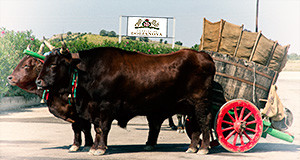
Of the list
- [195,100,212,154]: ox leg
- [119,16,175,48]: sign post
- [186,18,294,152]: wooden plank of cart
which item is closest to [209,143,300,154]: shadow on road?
[186,18,294,152]: wooden plank of cart

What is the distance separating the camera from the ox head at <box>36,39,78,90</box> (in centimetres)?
802

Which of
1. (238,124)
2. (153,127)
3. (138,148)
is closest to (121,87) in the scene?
(153,127)

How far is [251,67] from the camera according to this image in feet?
29.2

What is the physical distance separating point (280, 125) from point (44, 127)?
279 inches

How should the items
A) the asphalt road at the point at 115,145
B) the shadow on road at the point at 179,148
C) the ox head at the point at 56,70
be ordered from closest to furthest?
the ox head at the point at 56,70 → the asphalt road at the point at 115,145 → the shadow on road at the point at 179,148

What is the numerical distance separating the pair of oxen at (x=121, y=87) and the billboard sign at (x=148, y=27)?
26.2 metres

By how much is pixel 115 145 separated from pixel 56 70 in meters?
2.54

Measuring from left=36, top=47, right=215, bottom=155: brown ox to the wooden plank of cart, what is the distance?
0.38 meters

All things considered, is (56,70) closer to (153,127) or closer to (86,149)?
(86,149)

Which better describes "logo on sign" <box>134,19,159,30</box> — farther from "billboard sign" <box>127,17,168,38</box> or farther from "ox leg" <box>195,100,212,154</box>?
"ox leg" <box>195,100,212,154</box>

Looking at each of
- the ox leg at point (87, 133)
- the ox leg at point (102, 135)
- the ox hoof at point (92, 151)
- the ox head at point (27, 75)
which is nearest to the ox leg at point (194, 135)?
the ox leg at point (102, 135)

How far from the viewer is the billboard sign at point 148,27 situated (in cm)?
3478

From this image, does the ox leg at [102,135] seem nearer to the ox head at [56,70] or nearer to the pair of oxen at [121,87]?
the pair of oxen at [121,87]

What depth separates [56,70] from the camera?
8.11m
